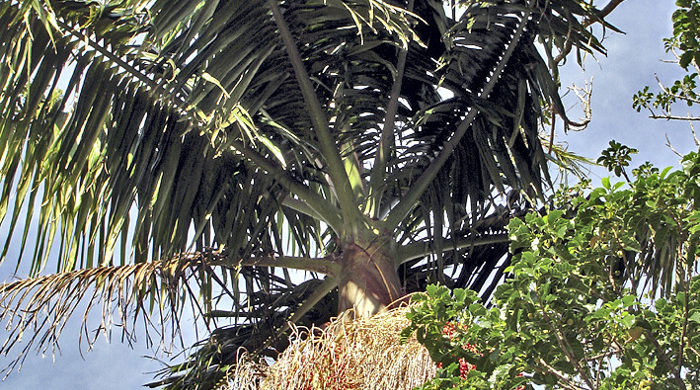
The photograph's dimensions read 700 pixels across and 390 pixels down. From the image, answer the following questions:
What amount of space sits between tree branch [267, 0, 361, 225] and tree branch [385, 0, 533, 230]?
23 centimetres

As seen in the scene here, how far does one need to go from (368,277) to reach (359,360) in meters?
0.59

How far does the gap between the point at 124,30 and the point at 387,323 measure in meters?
2.09

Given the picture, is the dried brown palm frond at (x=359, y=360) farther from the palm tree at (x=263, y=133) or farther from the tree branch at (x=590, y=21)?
the tree branch at (x=590, y=21)

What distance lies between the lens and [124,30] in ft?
14.4

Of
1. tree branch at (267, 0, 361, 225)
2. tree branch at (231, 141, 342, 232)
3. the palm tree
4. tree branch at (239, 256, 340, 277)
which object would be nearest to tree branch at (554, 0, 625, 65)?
the palm tree

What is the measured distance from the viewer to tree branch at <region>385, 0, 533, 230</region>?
4.42 meters

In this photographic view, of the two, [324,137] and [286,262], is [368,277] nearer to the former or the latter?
[286,262]

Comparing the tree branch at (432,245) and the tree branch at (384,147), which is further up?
the tree branch at (384,147)

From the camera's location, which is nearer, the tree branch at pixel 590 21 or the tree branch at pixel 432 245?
the tree branch at pixel 590 21

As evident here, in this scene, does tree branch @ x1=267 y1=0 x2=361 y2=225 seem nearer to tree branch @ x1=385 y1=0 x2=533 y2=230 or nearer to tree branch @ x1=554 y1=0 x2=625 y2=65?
tree branch @ x1=385 y1=0 x2=533 y2=230

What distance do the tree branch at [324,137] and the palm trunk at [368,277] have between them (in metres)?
0.18

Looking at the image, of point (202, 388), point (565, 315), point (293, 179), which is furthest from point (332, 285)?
point (565, 315)

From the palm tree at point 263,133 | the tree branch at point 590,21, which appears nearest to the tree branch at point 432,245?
the palm tree at point 263,133

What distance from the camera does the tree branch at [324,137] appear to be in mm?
4301
